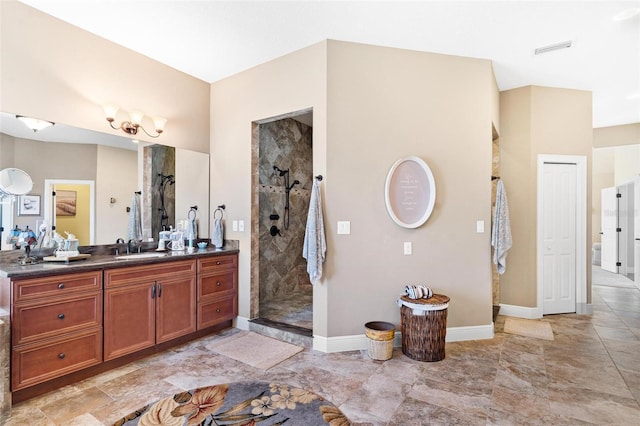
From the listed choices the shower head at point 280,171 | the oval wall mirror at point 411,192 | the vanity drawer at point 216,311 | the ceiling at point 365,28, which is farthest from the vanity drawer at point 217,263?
the ceiling at point 365,28

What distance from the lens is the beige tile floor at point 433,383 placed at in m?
2.10

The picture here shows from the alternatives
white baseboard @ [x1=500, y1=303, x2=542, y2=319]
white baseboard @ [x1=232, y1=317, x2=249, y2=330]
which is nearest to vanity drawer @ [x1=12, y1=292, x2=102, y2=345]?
white baseboard @ [x1=232, y1=317, x2=249, y2=330]

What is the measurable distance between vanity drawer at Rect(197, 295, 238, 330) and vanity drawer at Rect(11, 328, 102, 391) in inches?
38.5

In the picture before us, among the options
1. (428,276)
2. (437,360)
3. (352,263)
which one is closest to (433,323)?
(437,360)

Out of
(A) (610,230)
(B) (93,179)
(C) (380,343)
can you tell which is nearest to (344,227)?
(C) (380,343)

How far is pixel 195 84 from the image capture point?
3971 millimetres

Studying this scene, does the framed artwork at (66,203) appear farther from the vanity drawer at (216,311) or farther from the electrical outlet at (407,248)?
the electrical outlet at (407,248)

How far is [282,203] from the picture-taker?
515 cm

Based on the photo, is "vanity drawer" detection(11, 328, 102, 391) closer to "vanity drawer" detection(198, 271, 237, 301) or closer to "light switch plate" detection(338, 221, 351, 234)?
"vanity drawer" detection(198, 271, 237, 301)

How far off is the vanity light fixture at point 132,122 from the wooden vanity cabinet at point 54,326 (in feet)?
5.02

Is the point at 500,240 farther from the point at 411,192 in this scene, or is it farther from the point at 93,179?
the point at 93,179

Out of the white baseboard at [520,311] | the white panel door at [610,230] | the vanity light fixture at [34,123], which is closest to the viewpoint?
the vanity light fixture at [34,123]

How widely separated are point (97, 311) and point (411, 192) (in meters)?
2.99

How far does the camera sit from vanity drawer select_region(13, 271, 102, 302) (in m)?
2.18
